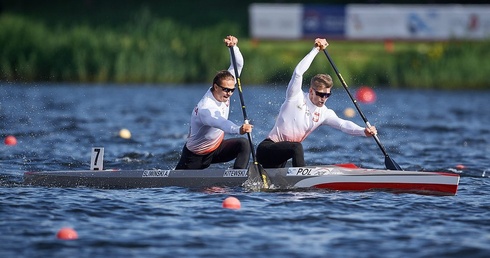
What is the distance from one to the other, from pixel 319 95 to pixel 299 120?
0.41m

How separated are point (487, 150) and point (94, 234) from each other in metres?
11.2

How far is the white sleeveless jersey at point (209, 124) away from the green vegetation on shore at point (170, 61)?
19418 mm

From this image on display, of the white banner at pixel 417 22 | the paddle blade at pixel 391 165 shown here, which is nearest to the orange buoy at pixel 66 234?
the paddle blade at pixel 391 165

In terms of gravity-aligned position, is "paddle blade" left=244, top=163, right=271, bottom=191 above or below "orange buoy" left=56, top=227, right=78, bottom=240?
above

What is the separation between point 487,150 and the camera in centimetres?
2023

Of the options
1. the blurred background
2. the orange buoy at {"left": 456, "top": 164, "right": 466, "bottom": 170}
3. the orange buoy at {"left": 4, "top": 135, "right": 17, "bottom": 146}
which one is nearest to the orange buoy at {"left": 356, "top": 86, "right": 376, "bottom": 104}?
the blurred background

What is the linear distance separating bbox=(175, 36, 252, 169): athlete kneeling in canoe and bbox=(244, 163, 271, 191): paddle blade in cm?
38

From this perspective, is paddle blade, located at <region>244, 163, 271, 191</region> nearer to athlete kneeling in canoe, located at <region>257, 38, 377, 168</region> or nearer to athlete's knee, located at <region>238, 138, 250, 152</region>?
athlete kneeling in canoe, located at <region>257, 38, 377, 168</region>

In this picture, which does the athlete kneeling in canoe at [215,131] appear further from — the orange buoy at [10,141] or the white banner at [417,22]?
the white banner at [417,22]

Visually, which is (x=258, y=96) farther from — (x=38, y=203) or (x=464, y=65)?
(x=38, y=203)

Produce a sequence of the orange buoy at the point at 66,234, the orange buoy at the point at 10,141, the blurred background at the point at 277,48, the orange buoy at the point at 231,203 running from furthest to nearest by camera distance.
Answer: the blurred background at the point at 277,48 < the orange buoy at the point at 10,141 < the orange buoy at the point at 231,203 < the orange buoy at the point at 66,234

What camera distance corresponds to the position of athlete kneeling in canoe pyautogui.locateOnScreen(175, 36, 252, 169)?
530 inches

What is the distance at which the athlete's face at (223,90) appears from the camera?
530 inches

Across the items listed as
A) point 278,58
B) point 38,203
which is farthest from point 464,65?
point 38,203
